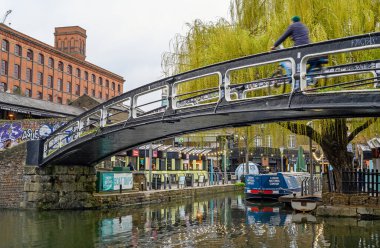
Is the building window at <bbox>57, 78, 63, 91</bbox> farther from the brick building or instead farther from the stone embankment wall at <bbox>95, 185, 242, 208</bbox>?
the stone embankment wall at <bbox>95, 185, 242, 208</bbox>

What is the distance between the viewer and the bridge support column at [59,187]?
20.1 metres

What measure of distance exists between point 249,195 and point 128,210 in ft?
30.2

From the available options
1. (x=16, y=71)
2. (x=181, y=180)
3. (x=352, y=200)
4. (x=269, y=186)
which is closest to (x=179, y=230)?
(x=352, y=200)

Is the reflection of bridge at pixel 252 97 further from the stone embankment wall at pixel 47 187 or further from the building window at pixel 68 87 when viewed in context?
the building window at pixel 68 87

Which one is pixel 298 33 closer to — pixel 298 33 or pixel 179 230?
pixel 298 33

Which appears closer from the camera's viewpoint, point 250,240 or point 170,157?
point 250,240

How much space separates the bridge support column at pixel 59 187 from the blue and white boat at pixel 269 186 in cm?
970

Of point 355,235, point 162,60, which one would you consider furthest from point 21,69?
point 355,235

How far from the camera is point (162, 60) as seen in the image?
17.8 m

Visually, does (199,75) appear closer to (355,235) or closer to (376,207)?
(355,235)

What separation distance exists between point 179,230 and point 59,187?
8.61 m

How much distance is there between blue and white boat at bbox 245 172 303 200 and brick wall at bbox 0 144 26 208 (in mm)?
13067

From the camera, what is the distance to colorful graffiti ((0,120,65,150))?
2509 centimetres

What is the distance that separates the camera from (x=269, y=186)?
26.7m
